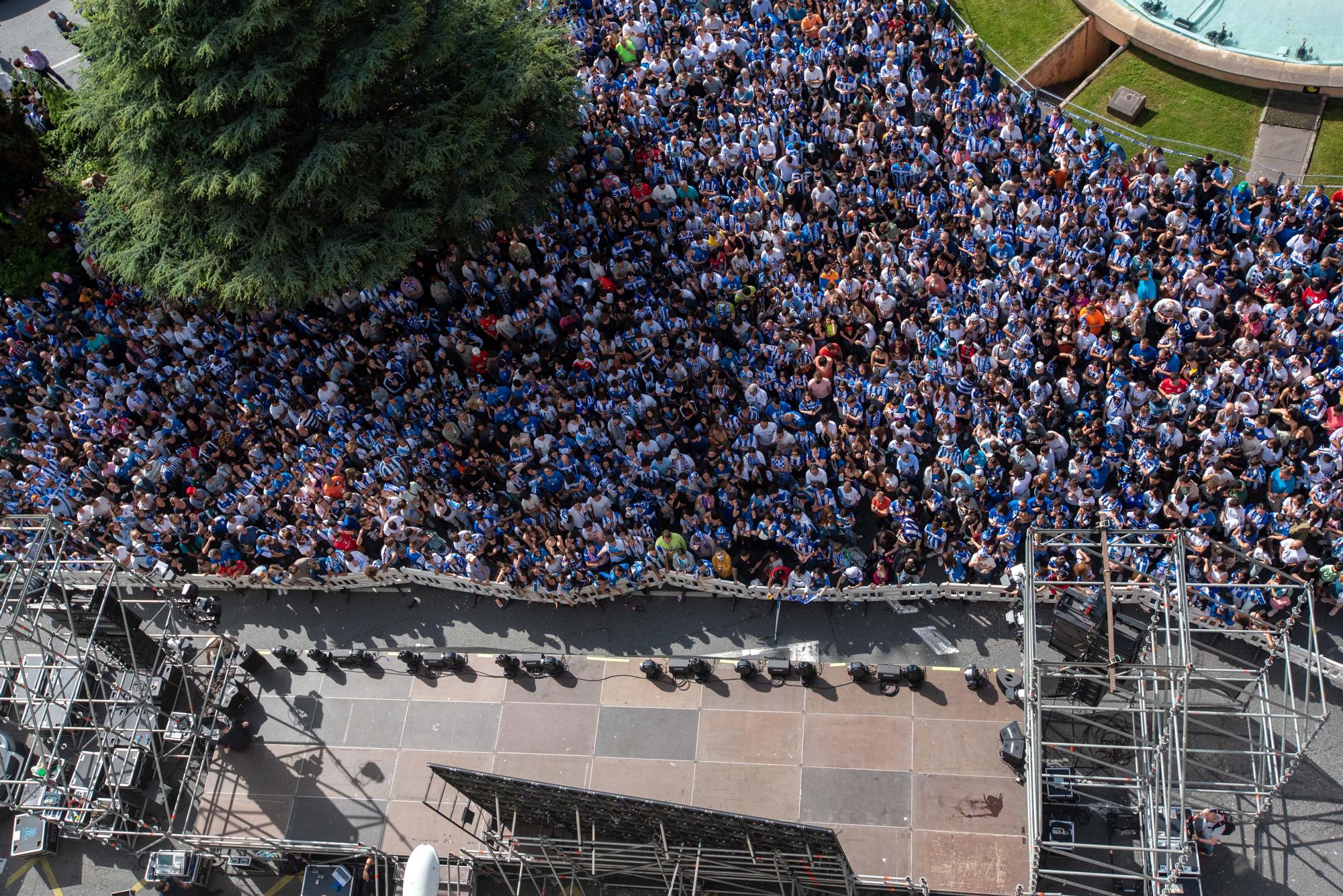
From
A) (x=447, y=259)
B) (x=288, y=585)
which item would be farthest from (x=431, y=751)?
(x=447, y=259)

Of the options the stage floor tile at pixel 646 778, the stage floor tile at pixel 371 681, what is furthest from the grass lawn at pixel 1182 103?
the stage floor tile at pixel 371 681

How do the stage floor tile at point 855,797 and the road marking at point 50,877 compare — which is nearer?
the stage floor tile at point 855,797

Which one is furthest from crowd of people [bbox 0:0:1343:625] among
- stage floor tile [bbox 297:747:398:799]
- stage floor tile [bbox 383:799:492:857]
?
stage floor tile [bbox 383:799:492:857]

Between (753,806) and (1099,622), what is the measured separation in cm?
686

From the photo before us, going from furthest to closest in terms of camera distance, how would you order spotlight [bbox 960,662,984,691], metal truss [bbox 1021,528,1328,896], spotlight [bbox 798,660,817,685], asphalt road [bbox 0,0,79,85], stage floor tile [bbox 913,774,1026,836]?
asphalt road [bbox 0,0,79,85]
spotlight [bbox 798,660,817,685]
spotlight [bbox 960,662,984,691]
stage floor tile [bbox 913,774,1026,836]
metal truss [bbox 1021,528,1328,896]

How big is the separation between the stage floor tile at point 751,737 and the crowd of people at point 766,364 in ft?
9.03

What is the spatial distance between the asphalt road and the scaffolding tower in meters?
19.5

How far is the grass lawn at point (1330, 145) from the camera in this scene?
90.6ft

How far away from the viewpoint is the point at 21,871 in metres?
24.2

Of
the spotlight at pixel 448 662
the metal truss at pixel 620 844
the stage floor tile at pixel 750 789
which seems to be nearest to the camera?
the metal truss at pixel 620 844

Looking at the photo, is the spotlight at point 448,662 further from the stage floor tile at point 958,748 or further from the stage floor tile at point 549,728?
the stage floor tile at point 958,748

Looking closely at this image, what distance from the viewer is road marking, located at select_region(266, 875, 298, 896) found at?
2320 cm

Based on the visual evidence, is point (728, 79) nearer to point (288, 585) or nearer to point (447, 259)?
Result: point (447, 259)

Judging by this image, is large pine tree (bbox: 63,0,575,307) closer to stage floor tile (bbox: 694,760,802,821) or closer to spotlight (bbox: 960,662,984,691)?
stage floor tile (bbox: 694,760,802,821)
